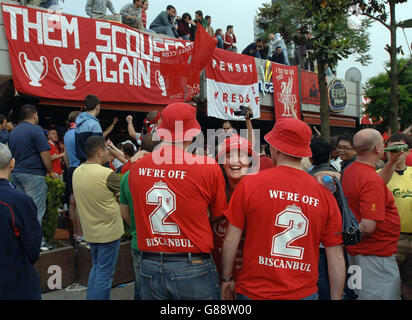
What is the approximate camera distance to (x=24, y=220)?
255 centimetres

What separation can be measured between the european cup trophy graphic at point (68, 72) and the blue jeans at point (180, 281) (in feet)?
18.6

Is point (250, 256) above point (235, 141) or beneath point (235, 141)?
beneath

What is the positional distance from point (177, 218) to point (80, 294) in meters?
2.98

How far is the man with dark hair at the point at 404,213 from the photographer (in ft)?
11.8

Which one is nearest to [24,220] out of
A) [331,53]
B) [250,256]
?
[250,256]

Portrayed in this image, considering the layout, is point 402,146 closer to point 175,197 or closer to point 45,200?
point 175,197

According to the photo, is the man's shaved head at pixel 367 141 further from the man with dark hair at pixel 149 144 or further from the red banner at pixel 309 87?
the red banner at pixel 309 87

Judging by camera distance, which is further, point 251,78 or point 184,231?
point 251,78

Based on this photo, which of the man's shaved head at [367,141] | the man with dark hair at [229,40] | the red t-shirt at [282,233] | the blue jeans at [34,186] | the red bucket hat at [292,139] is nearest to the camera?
the red t-shirt at [282,233]

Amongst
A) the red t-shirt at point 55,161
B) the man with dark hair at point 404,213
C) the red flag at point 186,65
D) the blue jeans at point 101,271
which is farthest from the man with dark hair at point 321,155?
the red t-shirt at point 55,161

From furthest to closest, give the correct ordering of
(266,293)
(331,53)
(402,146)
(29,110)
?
(331,53) → (29,110) → (402,146) → (266,293)

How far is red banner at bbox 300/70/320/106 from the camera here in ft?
46.0

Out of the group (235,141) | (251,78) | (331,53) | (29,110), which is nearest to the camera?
(235,141)

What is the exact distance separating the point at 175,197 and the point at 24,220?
3.52ft
